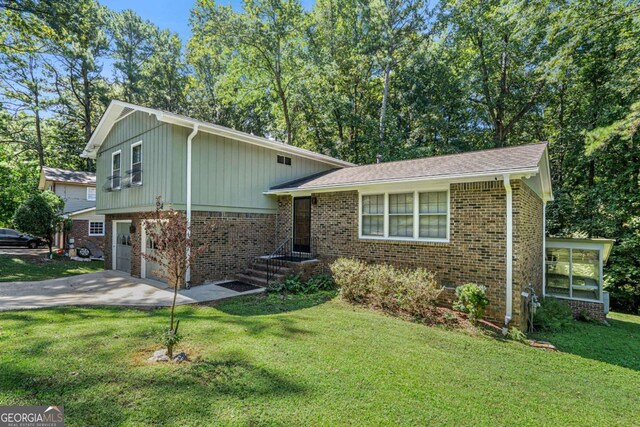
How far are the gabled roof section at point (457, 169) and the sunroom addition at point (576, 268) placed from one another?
1.96m

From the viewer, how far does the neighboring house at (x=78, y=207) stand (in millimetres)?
19062

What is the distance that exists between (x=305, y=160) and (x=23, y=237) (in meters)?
22.8

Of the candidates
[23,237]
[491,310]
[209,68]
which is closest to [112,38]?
[209,68]

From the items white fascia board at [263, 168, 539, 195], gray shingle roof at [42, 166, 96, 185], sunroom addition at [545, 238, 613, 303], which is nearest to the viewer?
white fascia board at [263, 168, 539, 195]

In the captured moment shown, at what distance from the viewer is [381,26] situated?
1988 cm

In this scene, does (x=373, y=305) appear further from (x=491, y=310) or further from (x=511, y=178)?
(x=511, y=178)

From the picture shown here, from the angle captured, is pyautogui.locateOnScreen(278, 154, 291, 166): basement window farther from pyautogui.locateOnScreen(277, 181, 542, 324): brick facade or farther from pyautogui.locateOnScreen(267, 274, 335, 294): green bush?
pyautogui.locateOnScreen(267, 274, 335, 294): green bush

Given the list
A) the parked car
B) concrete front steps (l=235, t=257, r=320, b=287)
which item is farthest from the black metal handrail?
the parked car

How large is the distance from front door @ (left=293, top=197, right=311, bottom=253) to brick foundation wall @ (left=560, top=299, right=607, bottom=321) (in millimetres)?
8651

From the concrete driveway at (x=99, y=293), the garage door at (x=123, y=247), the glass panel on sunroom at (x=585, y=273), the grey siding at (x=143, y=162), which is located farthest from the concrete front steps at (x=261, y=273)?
the glass panel on sunroom at (x=585, y=273)

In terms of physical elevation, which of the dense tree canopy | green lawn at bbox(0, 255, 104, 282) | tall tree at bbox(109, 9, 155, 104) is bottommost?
green lawn at bbox(0, 255, 104, 282)

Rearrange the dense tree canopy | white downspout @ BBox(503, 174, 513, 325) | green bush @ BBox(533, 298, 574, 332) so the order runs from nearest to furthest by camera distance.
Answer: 1. white downspout @ BBox(503, 174, 513, 325)
2. green bush @ BBox(533, 298, 574, 332)
3. the dense tree canopy

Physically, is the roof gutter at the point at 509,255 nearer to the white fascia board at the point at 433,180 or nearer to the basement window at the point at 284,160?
the white fascia board at the point at 433,180

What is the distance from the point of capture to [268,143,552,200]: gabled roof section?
272 inches
